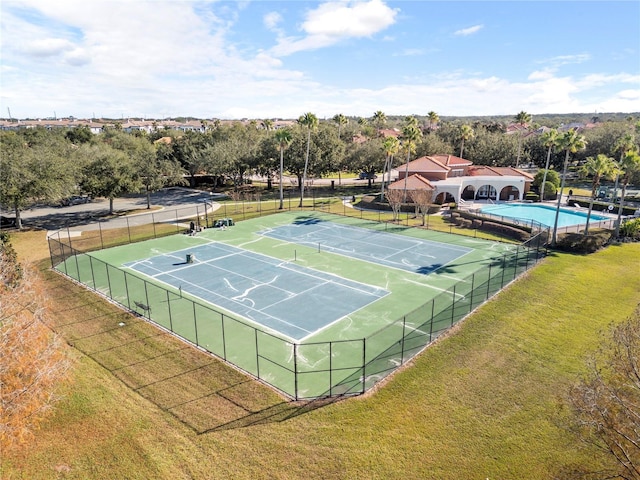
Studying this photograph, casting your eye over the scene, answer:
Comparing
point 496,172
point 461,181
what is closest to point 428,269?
point 461,181

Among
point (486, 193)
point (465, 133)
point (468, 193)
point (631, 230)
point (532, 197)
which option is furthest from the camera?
point (465, 133)

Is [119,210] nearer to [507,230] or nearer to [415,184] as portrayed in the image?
[415,184]

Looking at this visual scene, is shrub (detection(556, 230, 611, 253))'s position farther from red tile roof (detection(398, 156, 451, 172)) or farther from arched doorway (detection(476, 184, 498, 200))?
red tile roof (detection(398, 156, 451, 172))

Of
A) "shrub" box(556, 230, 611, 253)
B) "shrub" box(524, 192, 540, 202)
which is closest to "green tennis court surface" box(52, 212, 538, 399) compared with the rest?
"shrub" box(556, 230, 611, 253)

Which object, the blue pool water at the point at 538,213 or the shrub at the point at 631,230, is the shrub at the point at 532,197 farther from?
the shrub at the point at 631,230

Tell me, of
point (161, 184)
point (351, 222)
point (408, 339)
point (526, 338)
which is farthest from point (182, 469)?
point (161, 184)

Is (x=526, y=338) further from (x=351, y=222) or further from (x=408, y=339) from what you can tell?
(x=351, y=222)
